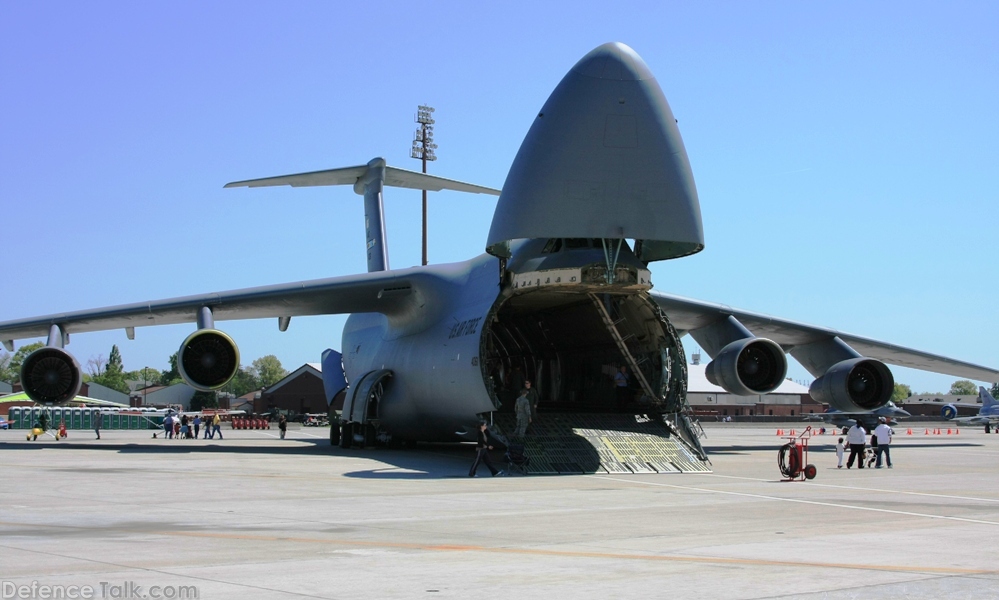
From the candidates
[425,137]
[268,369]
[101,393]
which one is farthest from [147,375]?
[425,137]

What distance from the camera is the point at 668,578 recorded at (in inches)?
270

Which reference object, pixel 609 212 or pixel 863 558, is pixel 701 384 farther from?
pixel 863 558

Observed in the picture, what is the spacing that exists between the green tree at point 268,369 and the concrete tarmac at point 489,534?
142460 mm

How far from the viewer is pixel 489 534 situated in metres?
9.26

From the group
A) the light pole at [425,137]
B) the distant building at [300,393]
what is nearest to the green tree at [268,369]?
the distant building at [300,393]

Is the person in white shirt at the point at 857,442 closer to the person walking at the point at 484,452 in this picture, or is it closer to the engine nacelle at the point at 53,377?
the person walking at the point at 484,452

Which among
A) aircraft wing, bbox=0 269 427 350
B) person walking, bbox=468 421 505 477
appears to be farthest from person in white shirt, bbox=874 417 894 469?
aircraft wing, bbox=0 269 427 350

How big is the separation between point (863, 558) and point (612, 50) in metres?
10.9

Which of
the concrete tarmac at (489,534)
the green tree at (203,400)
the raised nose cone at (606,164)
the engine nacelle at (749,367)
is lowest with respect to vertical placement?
the green tree at (203,400)

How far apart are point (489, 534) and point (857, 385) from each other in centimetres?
1726

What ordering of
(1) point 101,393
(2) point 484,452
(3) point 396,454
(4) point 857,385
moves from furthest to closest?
(1) point 101,393 < (4) point 857,385 < (3) point 396,454 < (2) point 484,452

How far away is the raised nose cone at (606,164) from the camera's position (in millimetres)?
16734

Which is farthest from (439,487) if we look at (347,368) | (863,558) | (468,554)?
(347,368)

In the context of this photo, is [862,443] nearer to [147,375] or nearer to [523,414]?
[523,414]
